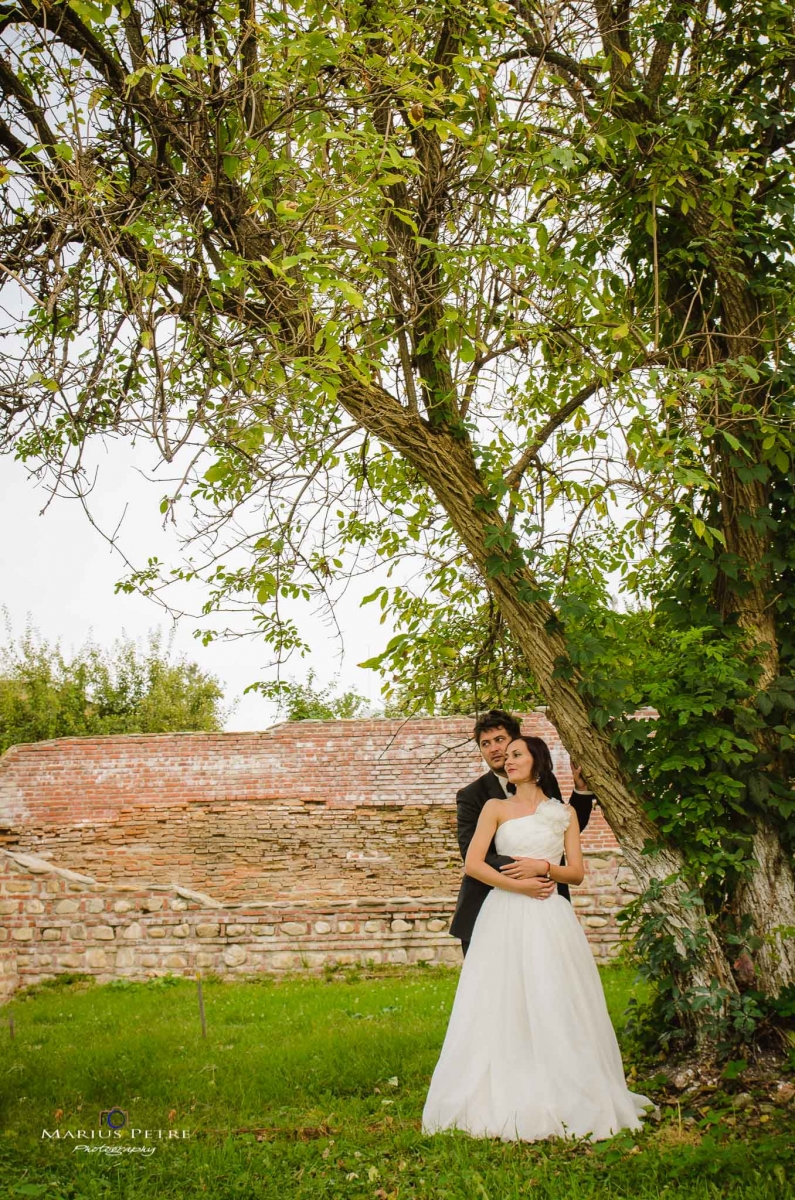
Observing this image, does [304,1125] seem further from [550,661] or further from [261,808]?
[261,808]

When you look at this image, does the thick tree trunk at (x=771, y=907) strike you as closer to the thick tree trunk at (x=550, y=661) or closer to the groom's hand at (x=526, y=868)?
the thick tree trunk at (x=550, y=661)

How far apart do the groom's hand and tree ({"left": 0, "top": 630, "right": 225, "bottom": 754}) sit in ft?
65.0

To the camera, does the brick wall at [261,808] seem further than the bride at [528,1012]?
Yes

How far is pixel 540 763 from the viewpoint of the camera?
484 cm

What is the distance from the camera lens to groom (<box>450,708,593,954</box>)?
491 centimetres

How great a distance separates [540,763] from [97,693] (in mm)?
21076

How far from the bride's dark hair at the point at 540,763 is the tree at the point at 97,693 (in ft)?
64.4

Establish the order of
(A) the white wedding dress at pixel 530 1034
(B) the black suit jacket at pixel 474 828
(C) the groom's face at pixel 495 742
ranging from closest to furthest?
(A) the white wedding dress at pixel 530 1034
(B) the black suit jacket at pixel 474 828
(C) the groom's face at pixel 495 742

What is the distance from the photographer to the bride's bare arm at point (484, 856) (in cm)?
456

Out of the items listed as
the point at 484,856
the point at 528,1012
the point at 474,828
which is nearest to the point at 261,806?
the point at 474,828

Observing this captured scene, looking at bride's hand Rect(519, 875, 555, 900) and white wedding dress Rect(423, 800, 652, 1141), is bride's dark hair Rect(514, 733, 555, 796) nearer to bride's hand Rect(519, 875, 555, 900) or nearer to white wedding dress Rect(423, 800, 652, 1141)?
white wedding dress Rect(423, 800, 652, 1141)

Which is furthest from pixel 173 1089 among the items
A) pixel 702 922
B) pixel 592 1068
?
pixel 702 922

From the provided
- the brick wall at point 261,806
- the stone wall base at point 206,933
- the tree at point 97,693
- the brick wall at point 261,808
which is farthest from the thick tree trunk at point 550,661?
the tree at point 97,693

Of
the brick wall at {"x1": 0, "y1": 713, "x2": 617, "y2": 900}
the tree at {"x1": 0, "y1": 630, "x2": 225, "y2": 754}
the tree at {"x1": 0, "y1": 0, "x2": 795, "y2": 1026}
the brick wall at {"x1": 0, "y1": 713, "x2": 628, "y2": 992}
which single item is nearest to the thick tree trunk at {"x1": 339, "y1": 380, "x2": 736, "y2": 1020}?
the tree at {"x1": 0, "y1": 0, "x2": 795, "y2": 1026}
